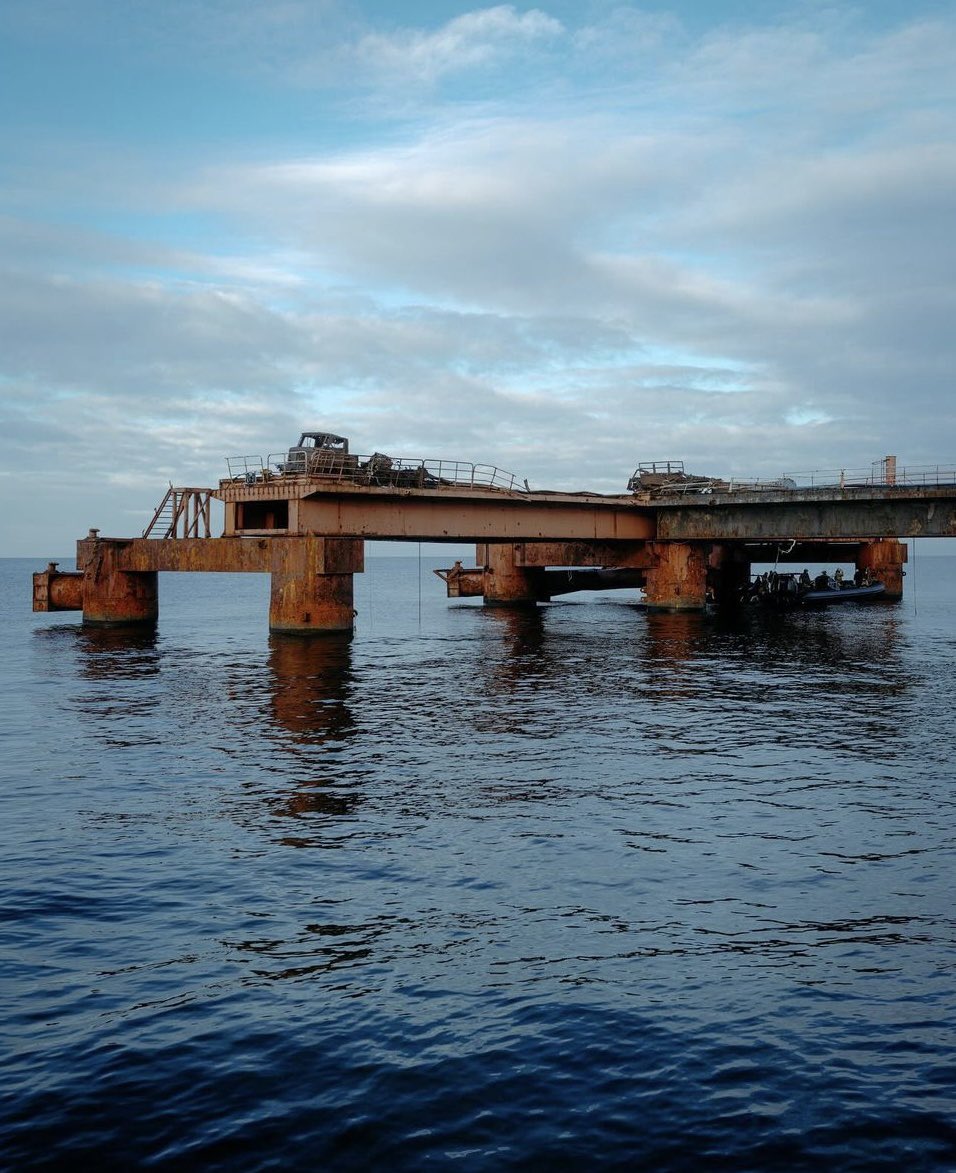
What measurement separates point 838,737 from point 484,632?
35990mm

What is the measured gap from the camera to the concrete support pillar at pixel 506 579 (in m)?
81.5

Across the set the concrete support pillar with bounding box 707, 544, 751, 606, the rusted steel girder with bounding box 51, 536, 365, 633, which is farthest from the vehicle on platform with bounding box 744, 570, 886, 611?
the rusted steel girder with bounding box 51, 536, 365, 633

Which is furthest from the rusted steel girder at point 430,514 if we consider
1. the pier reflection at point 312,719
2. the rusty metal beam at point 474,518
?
the pier reflection at point 312,719

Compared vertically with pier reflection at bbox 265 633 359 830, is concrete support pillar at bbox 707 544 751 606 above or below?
above

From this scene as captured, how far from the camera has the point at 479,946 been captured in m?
11.5

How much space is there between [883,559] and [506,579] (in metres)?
39.3

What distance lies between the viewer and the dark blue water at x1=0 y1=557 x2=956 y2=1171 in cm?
820

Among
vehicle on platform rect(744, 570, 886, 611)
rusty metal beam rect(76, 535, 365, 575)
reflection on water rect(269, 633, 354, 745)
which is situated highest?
rusty metal beam rect(76, 535, 365, 575)

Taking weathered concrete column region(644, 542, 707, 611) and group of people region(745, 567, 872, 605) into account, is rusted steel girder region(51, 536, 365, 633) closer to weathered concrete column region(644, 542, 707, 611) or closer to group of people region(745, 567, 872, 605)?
weathered concrete column region(644, 542, 707, 611)

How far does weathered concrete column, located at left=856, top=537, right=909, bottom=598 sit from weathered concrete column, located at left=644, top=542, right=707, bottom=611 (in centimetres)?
3610

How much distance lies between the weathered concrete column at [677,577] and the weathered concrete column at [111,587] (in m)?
31.1

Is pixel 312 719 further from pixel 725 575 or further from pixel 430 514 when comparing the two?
pixel 725 575

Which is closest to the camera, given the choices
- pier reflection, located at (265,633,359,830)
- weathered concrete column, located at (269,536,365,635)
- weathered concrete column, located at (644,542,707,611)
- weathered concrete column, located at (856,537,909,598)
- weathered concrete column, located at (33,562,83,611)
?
pier reflection, located at (265,633,359,830)

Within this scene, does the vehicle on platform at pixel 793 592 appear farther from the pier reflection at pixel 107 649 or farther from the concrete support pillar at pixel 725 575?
the pier reflection at pixel 107 649
